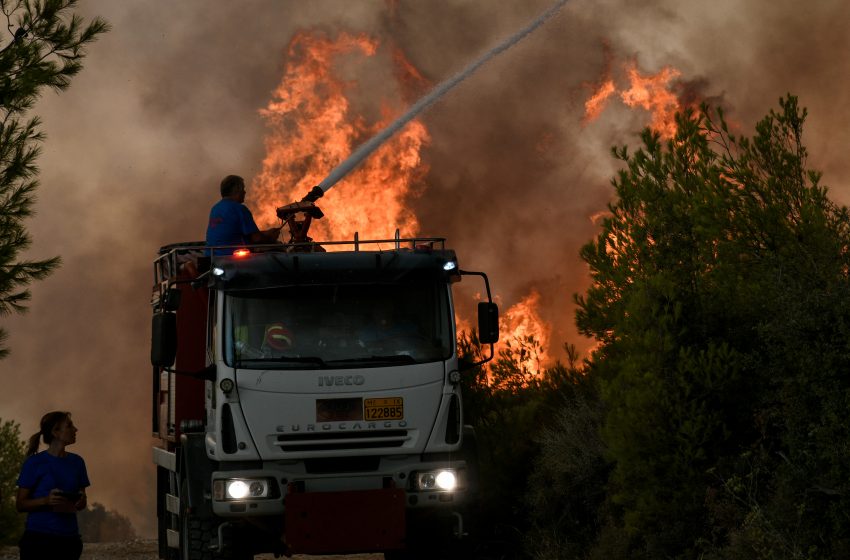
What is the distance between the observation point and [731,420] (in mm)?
12773

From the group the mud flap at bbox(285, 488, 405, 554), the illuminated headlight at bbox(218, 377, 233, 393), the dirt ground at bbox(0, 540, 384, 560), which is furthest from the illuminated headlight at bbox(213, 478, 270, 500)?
the dirt ground at bbox(0, 540, 384, 560)

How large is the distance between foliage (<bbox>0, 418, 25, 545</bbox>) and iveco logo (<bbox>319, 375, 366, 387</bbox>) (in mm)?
12048

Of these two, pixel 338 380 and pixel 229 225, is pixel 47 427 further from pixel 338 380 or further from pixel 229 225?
pixel 229 225

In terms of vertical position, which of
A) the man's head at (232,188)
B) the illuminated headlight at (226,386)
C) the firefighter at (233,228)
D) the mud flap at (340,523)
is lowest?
the mud flap at (340,523)

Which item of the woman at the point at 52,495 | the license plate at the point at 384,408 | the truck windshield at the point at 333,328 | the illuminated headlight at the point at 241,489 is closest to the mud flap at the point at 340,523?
the illuminated headlight at the point at 241,489

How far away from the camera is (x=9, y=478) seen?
2227 centimetres

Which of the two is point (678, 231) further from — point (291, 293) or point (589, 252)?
point (291, 293)

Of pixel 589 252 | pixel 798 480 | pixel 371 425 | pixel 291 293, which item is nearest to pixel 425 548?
pixel 371 425

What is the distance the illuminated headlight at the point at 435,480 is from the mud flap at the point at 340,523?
0.45 m

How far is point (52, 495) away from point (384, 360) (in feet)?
12.4

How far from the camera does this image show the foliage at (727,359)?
10.8 metres

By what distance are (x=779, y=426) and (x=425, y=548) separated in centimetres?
381

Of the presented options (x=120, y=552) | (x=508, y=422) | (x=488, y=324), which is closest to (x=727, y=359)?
(x=488, y=324)

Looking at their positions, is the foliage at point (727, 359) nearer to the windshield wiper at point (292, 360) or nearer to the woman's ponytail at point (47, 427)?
the windshield wiper at point (292, 360)
